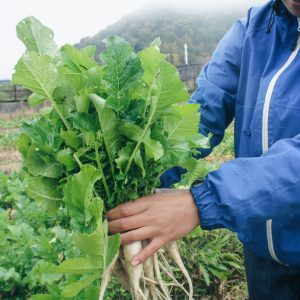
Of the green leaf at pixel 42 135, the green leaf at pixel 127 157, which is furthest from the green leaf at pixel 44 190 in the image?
the green leaf at pixel 127 157

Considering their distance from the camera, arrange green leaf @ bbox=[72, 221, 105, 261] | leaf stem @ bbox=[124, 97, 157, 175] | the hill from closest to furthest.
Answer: green leaf @ bbox=[72, 221, 105, 261], leaf stem @ bbox=[124, 97, 157, 175], the hill

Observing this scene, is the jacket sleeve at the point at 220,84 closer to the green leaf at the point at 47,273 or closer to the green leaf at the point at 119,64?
the green leaf at the point at 119,64

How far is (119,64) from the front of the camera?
117 centimetres

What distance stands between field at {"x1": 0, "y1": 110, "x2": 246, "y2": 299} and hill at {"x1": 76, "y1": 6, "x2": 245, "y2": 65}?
123 feet

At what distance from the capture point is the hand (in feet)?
4.03

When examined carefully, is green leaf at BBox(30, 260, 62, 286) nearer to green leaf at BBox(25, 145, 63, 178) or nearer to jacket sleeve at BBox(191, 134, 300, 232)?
green leaf at BBox(25, 145, 63, 178)

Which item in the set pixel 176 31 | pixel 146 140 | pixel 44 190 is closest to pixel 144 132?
pixel 146 140

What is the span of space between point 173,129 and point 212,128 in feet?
1.67

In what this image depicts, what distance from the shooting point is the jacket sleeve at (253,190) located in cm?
118

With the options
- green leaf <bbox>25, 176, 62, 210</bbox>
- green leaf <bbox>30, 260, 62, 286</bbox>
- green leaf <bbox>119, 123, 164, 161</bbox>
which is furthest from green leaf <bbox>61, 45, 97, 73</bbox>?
green leaf <bbox>30, 260, 62, 286</bbox>

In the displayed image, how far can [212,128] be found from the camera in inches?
70.8

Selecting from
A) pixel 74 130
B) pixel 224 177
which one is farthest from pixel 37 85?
pixel 224 177

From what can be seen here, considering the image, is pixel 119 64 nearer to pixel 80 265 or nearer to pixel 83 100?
pixel 83 100

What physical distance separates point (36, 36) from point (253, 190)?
29.1 inches
